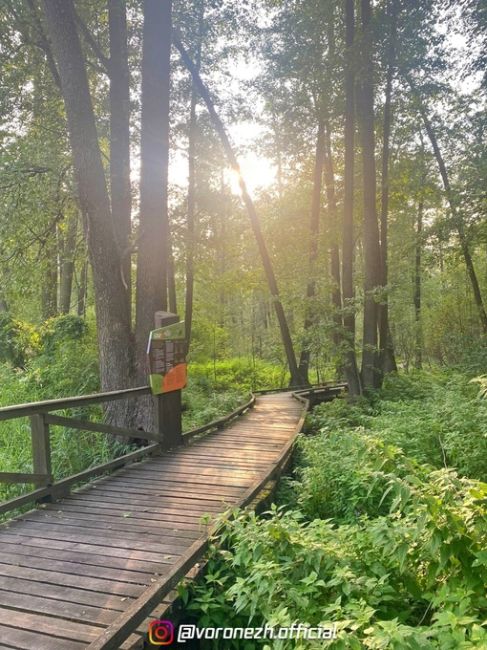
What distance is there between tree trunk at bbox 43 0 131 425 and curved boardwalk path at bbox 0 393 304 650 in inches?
64.0

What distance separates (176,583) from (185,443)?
4.16 m

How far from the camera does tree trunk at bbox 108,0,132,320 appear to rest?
8.59 metres

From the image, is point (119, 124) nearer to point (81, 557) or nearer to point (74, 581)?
point (81, 557)

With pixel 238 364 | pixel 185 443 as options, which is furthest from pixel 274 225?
pixel 185 443

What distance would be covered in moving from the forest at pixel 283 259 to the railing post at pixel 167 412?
30 centimetres

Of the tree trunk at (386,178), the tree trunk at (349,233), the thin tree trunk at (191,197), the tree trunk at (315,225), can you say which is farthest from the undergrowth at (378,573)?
the thin tree trunk at (191,197)

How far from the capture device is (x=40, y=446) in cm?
465

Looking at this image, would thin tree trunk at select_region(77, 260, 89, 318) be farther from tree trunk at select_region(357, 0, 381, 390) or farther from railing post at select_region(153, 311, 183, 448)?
tree trunk at select_region(357, 0, 381, 390)

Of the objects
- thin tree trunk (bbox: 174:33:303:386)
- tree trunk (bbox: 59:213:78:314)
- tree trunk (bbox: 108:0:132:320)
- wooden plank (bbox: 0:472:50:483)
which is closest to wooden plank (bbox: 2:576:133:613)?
wooden plank (bbox: 0:472:50:483)

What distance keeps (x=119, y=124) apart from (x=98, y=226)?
10.6 feet

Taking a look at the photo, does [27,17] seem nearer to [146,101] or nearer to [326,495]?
[146,101]

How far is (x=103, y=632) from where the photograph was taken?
2543 mm

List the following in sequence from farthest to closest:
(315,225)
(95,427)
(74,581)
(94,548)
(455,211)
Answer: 1. (315,225)
2. (455,211)
3. (95,427)
4. (94,548)
5. (74,581)

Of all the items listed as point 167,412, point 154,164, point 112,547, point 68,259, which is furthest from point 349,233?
point 112,547
